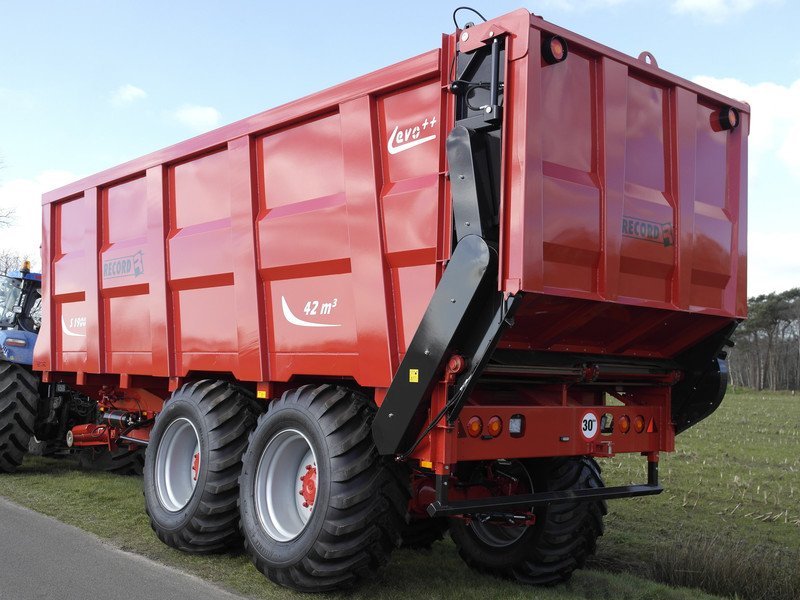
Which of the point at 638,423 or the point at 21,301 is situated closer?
the point at 638,423

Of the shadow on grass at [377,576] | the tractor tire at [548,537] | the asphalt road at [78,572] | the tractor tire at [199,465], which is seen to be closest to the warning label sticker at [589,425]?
the tractor tire at [548,537]

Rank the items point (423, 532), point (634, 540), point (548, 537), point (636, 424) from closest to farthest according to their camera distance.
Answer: point (636, 424) < point (548, 537) < point (423, 532) < point (634, 540)

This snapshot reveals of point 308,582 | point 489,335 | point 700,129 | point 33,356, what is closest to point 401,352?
point 489,335

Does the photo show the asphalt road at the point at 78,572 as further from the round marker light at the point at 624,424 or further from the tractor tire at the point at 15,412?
the tractor tire at the point at 15,412

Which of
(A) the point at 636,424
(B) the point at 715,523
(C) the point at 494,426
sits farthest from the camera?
(B) the point at 715,523

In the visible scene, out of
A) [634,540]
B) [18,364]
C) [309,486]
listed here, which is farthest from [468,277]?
[18,364]

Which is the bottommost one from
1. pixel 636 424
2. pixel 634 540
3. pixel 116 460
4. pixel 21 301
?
pixel 634 540

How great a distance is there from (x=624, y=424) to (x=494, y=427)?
1.20 meters

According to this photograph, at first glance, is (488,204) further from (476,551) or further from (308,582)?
(476,551)

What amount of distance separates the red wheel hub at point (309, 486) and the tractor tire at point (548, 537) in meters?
1.35

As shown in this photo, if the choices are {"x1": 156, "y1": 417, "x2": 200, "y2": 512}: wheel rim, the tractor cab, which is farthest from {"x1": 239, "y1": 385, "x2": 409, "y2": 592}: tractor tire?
the tractor cab

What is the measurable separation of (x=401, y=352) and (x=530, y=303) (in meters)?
0.88

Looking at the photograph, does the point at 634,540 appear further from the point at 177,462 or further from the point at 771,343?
the point at 771,343

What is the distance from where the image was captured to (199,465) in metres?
5.98
